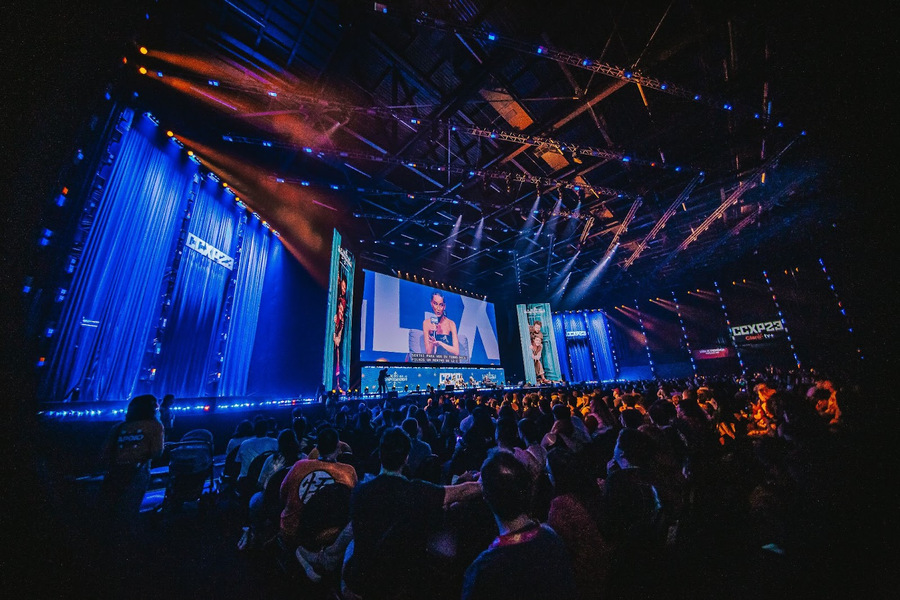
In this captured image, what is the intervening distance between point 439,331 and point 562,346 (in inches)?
458

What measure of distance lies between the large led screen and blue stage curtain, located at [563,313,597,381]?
24.2 feet

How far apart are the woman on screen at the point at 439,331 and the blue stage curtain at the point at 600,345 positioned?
12.4 meters

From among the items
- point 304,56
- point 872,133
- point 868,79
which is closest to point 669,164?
point 868,79

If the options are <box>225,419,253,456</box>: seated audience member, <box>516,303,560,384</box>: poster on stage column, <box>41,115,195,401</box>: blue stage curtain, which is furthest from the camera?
<box>516,303,560,384</box>: poster on stage column

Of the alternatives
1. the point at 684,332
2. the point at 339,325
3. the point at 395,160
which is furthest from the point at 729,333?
the point at 339,325

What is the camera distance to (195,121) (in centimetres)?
759

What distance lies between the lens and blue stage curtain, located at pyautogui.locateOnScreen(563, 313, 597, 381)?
23.8 meters

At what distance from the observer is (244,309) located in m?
10.6

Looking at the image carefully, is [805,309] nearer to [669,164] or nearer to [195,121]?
[669,164]

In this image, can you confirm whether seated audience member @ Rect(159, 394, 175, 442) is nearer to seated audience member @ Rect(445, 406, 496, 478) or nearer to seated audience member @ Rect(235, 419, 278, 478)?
seated audience member @ Rect(235, 419, 278, 478)

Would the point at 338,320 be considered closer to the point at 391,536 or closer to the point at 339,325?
the point at 339,325

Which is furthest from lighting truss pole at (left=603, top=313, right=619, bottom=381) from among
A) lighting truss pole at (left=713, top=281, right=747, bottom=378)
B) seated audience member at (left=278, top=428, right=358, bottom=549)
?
seated audience member at (left=278, top=428, right=358, bottom=549)

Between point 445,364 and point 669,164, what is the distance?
12.8m

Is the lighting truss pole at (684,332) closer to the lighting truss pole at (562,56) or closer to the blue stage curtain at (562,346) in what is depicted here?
the blue stage curtain at (562,346)
